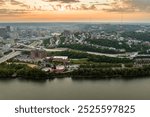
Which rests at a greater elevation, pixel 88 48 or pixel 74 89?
pixel 74 89

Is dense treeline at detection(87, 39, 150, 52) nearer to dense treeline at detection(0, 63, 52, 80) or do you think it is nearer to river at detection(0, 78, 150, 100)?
river at detection(0, 78, 150, 100)

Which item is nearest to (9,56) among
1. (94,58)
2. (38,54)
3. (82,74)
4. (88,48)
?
(38,54)

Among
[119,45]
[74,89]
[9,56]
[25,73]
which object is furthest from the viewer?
[119,45]

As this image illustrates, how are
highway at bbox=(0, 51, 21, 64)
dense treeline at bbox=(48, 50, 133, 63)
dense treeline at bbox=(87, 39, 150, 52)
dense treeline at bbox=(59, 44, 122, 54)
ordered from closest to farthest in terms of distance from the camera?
dense treeline at bbox=(48, 50, 133, 63), highway at bbox=(0, 51, 21, 64), dense treeline at bbox=(59, 44, 122, 54), dense treeline at bbox=(87, 39, 150, 52)

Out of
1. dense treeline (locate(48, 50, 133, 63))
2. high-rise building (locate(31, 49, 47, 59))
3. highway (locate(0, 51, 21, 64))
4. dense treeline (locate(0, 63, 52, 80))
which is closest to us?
dense treeline (locate(0, 63, 52, 80))

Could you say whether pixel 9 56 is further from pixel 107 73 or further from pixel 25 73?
pixel 107 73

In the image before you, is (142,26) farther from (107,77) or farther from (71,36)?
(107,77)

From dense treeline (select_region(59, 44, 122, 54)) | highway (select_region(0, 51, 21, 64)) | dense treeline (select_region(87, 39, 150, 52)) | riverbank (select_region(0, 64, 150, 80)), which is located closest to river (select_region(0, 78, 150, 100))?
riverbank (select_region(0, 64, 150, 80))
